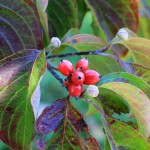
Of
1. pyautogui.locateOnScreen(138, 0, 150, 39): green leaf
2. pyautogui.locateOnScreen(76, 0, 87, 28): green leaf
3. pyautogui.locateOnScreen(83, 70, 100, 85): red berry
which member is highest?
pyautogui.locateOnScreen(83, 70, 100, 85): red berry

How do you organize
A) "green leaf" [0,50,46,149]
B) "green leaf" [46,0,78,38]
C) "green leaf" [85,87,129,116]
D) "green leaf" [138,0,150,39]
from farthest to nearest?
"green leaf" [138,0,150,39] < "green leaf" [46,0,78,38] < "green leaf" [85,87,129,116] < "green leaf" [0,50,46,149]

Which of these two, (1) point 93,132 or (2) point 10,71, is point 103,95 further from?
(1) point 93,132

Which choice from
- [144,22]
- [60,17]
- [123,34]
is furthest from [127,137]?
[144,22]

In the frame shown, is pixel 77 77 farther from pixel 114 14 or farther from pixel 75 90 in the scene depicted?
pixel 114 14

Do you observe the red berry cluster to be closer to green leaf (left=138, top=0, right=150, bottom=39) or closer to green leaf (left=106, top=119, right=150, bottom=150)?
green leaf (left=106, top=119, right=150, bottom=150)

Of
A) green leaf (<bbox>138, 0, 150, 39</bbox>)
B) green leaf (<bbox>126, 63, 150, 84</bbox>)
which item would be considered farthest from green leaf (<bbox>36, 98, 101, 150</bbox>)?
green leaf (<bbox>138, 0, 150, 39</bbox>)

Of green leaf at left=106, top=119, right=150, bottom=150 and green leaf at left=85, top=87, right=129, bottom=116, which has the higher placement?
green leaf at left=85, top=87, right=129, bottom=116

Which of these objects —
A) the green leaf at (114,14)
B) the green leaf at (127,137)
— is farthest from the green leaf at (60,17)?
the green leaf at (127,137)
